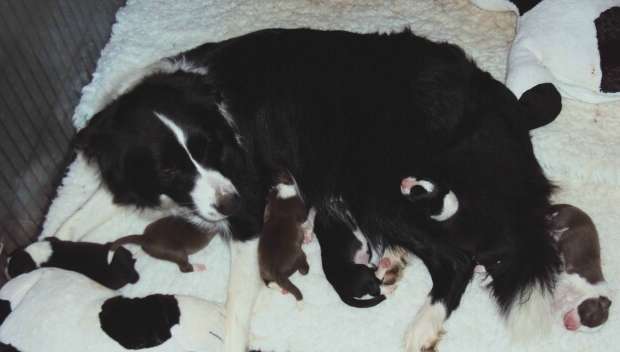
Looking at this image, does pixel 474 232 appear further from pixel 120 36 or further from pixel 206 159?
pixel 120 36

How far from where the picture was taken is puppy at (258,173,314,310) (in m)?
2.66

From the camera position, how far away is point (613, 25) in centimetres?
308

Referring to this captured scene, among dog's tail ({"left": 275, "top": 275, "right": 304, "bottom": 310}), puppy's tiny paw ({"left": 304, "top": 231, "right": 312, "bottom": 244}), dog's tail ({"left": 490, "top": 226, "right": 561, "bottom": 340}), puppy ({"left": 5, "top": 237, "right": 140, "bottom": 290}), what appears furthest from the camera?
puppy's tiny paw ({"left": 304, "top": 231, "right": 312, "bottom": 244})

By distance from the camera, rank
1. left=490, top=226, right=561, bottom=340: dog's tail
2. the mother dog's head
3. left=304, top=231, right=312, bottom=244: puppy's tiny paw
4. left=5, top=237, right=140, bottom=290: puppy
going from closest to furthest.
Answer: the mother dog's head, left=490, top=226, right=561, bottom=340: dog's tail, left=5, top=237, right=140, bottom=290: puppy, left=304, top=231, right=312, bottom=244: puppy's tiny paw

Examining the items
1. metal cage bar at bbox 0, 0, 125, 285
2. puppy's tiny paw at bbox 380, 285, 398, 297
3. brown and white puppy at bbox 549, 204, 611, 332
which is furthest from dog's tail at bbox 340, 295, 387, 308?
metal cage bar at bbox 0, 0, 125, 285

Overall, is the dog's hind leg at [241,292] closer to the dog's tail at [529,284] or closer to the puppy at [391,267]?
the puppy at [391,267]

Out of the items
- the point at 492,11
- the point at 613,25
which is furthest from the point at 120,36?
the point at 613,25

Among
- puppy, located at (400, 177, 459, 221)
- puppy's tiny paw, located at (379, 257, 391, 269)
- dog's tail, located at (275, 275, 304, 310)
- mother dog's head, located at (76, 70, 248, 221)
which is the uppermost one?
mother dog's head, located at (76, 70, 248, 221)

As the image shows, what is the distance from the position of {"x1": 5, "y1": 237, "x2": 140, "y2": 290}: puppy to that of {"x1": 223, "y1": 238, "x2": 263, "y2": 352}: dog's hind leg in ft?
1.57

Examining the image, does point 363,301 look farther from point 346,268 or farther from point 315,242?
point 315,242

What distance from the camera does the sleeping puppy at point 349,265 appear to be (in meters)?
2.63

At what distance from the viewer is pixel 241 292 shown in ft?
8.89

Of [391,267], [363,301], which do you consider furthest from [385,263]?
[363,301]

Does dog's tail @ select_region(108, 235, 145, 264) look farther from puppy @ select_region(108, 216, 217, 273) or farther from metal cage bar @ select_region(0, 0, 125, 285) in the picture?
metal cage bar @ select_region(0, 0, 125, 285)
